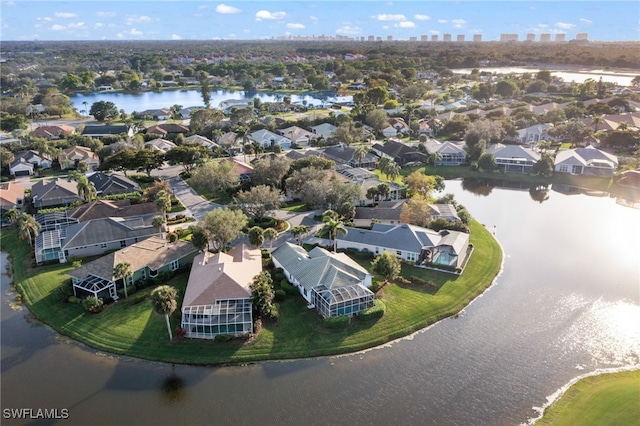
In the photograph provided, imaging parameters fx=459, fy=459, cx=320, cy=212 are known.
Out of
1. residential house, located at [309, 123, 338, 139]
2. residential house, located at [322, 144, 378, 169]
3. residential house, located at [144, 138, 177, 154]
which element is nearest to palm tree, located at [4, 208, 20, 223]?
residential house, located at [144, 138, 177, 154]

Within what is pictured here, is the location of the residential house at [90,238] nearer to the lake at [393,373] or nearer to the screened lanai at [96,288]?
the lake at [393,373]

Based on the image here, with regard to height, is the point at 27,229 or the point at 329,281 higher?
the point at 27,229

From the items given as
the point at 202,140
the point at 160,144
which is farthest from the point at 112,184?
the point at 202,140

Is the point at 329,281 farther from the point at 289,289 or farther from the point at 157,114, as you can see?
the point at 157,114

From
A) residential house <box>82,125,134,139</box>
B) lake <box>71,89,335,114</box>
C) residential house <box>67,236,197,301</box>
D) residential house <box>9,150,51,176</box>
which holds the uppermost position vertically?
lake <box>71,89,335,114</box>

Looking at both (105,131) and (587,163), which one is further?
(105,131)

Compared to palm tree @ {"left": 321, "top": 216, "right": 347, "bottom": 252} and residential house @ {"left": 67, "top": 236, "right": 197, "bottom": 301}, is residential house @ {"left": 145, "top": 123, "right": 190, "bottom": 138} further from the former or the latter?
palm tree @ {"left": 321, "top": 216, "right": 347, "bottom": 252}

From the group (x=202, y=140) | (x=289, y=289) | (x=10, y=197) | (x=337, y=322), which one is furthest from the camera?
(x=202, y=140)
